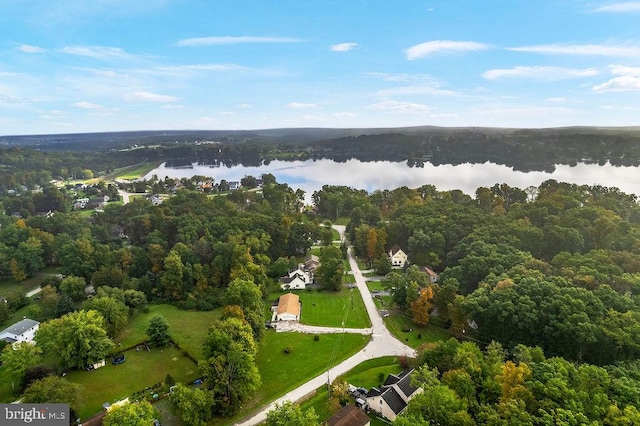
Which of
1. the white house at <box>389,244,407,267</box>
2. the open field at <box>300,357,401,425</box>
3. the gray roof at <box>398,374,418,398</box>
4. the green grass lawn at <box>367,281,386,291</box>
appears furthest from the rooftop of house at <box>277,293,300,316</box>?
the white house at <box>389,244,407,267</box>

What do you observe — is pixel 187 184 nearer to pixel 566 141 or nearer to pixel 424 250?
pixel 424 250

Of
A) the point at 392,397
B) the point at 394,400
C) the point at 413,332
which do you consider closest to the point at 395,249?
the point at 413,332

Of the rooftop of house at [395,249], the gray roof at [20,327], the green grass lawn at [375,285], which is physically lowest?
the green grass lawn at [375,285]

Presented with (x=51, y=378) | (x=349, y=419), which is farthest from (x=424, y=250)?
(x=51, y=378)

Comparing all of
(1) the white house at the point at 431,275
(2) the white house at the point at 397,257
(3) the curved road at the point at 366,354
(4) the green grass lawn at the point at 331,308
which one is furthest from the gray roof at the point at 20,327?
(1) the white house at the point at 431,275

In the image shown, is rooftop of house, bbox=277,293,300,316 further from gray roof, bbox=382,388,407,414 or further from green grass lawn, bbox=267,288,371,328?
gray roof, bbox=382,388,407,414

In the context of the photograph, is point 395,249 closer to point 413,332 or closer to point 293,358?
point 413,332

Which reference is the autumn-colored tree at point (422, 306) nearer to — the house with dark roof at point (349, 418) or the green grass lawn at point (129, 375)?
the house with dark roof at point (349, 418)
